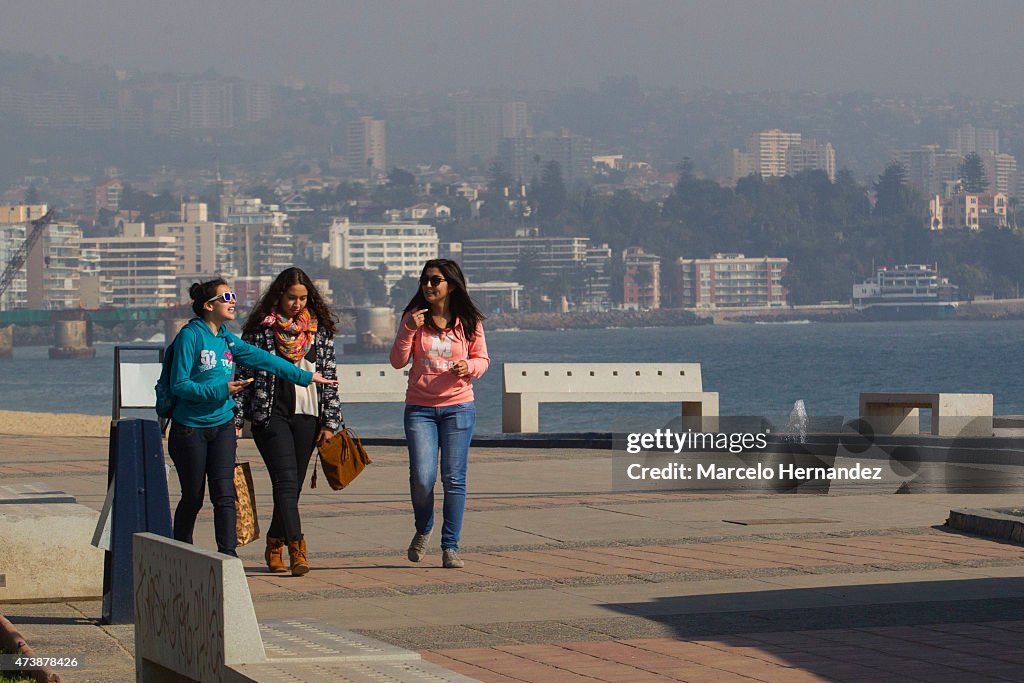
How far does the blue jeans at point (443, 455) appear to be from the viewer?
8.86m

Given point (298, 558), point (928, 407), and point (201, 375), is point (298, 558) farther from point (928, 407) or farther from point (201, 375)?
point (928, 407)

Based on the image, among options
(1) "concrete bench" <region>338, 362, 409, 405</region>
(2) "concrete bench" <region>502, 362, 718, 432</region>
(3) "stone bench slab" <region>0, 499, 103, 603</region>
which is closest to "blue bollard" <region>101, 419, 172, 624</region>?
(3) "stone bench slab" <region>0, 499, 103, 603</region>

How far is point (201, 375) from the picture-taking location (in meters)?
7.94

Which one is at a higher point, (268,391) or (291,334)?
(291,334)

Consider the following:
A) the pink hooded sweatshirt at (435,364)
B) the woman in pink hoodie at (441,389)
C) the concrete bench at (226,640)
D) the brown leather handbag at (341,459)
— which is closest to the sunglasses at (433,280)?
the woman in pink hoodie at (441,389)

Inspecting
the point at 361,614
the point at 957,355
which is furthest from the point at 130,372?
the point at 957,355

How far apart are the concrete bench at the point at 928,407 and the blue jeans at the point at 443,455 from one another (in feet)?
A: 28.5

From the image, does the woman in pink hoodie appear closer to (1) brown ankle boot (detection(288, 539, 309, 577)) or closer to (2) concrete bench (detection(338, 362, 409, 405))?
(1) brown ankle boot (detection(288, 539, 309, 577))

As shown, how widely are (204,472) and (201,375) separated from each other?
0.48 m

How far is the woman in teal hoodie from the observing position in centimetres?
793

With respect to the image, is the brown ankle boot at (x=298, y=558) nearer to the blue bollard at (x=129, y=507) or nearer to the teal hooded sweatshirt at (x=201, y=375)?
the teal hooded sweatshirt at (x=201, y=375)

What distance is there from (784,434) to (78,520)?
890 centimetres

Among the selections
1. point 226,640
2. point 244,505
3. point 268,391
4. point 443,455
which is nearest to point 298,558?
point 244,505

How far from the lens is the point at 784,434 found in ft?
51.4
